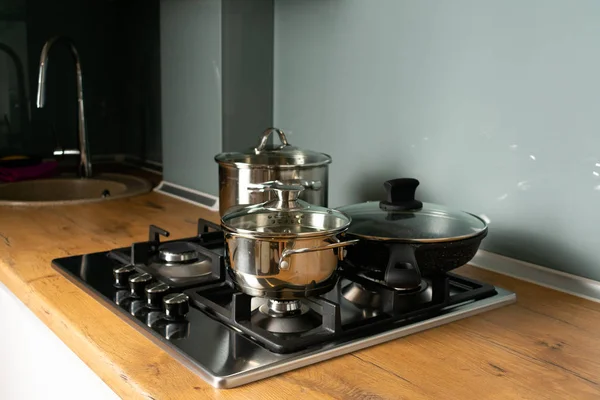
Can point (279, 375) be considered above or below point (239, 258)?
below

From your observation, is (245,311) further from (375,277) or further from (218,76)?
(218,76)

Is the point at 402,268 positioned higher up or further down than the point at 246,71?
further down

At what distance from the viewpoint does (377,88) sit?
1.42m

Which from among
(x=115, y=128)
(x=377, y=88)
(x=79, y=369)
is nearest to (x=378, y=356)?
(x=79, y=369)

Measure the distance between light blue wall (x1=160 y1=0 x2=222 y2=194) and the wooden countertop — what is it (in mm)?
660

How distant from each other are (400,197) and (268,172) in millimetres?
256

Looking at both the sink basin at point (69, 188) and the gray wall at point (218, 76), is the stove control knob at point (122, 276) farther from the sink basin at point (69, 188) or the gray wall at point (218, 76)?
the sink basin at point (69, 188)

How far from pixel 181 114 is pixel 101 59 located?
0.67m

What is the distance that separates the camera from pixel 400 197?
1.12m

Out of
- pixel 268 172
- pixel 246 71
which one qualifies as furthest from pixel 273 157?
pixel 246 71

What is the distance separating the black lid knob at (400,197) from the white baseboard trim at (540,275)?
210 millimetres

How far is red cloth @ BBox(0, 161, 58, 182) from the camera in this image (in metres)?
1.97

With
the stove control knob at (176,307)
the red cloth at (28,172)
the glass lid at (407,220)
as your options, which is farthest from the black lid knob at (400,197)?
the red cloth at (28,172)

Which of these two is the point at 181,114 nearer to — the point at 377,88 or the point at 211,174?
the point at 211,174
